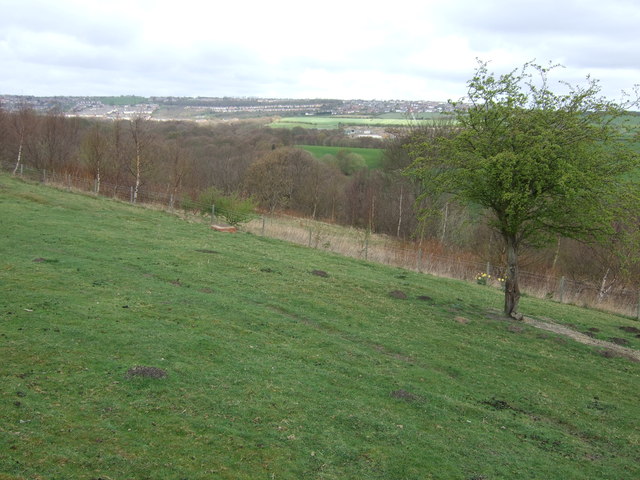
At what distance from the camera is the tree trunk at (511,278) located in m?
19.5

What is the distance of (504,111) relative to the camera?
18.0 meters

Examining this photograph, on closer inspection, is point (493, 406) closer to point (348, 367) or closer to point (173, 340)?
point (348, 367)

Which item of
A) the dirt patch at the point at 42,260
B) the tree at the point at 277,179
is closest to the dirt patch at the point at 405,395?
the dirt patch at the point at 42,260

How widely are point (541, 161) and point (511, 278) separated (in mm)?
4840

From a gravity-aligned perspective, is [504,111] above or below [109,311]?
above

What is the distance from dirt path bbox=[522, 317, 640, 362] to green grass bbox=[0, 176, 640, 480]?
3.13 ft

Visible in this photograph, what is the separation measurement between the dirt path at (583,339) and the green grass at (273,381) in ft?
3.13

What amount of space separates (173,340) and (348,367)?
4338mm

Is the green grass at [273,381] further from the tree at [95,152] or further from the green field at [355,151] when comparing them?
the green field at [355,151]

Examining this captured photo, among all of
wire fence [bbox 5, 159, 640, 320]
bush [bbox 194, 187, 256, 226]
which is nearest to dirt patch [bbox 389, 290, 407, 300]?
wire fence [bbox 5, 159, 640, 320]

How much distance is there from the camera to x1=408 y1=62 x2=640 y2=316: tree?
1706cm

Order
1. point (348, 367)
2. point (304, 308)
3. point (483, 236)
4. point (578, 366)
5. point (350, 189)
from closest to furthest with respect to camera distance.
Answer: point (348, 367) → point (578, 366) → point (304, 308) → point (483, 236) → point (350, 189)

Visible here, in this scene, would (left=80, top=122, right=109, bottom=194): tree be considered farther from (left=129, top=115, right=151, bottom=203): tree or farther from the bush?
the bush

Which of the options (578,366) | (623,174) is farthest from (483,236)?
(578,366)
